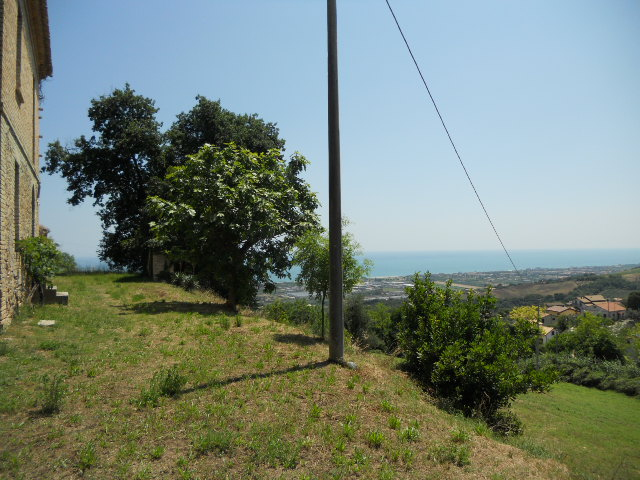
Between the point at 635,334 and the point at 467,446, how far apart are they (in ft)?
191

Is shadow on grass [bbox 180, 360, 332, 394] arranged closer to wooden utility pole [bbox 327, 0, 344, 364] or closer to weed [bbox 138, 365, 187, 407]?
weed [bbox 138, 365, 187, 407]

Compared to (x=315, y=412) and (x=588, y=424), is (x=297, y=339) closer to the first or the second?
(x=315, y=412)

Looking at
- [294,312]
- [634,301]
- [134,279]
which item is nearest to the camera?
[294,312]

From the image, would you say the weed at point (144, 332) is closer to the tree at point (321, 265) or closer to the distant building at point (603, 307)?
the tree at point (321, 265)

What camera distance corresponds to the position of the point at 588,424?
738 inches

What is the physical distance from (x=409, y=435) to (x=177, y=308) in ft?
33.8

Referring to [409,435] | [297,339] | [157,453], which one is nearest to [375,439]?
[409,435]

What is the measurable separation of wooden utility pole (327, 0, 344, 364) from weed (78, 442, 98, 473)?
4402 mm

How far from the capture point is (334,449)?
4594mm

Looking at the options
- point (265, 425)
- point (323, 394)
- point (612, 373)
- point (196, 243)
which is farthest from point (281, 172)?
point (612, 373)

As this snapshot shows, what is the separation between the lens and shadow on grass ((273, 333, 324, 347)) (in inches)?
377

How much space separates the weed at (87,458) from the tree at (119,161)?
21536 millimetres

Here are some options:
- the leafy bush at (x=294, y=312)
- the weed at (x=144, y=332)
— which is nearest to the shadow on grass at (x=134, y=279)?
the leafy bush at (x=294, y=312)

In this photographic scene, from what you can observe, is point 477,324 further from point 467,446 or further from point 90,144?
point 90,144
